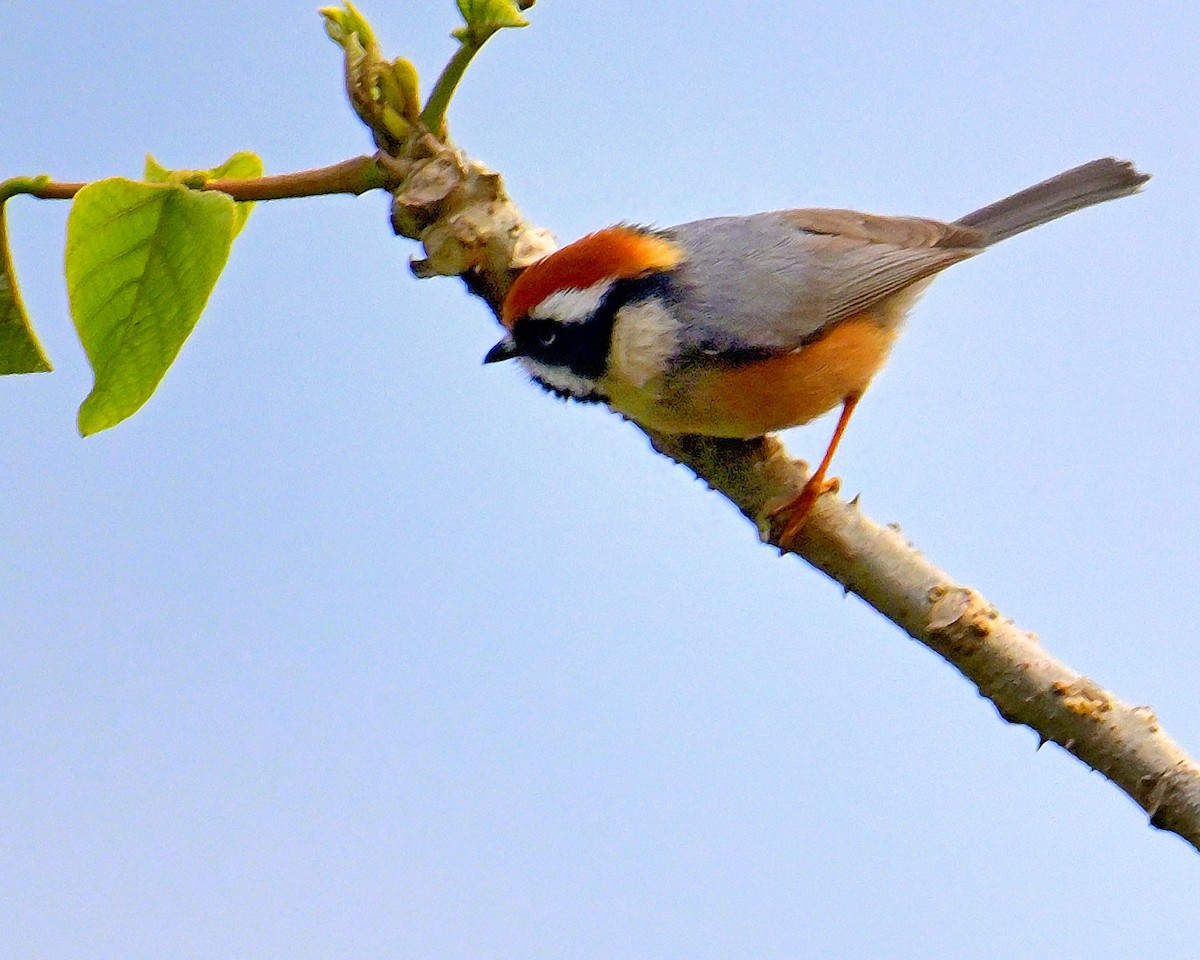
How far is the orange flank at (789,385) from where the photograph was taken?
2.41m

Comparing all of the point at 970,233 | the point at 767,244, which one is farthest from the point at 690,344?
the point at 970,233

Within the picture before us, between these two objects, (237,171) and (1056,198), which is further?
(1056,198)

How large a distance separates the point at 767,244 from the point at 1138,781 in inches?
58.3

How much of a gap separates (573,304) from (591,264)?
0.10 meters

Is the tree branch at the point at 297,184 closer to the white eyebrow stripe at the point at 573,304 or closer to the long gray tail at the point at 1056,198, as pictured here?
the white eyebrow stripe at the point at 573,304

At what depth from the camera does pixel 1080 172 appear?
3232 mm

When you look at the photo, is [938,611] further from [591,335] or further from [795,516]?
[591,335]

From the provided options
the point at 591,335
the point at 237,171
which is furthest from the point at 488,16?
the point at 591,335

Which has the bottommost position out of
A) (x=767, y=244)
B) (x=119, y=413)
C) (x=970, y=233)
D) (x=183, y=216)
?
(x=119, y=413)

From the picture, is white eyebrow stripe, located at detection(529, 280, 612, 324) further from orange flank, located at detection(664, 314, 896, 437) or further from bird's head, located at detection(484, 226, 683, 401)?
orange flank, located at detection(664, 314, 896, 437)

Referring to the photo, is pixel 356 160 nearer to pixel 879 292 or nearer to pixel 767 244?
pixel 767 244

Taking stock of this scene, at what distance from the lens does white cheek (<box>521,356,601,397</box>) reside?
2.69 meters

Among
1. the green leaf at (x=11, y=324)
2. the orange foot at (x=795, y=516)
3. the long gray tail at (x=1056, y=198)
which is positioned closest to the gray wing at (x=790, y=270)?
the long gray tail at (x=1056, y=198)

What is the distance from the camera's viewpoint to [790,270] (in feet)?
9.16
